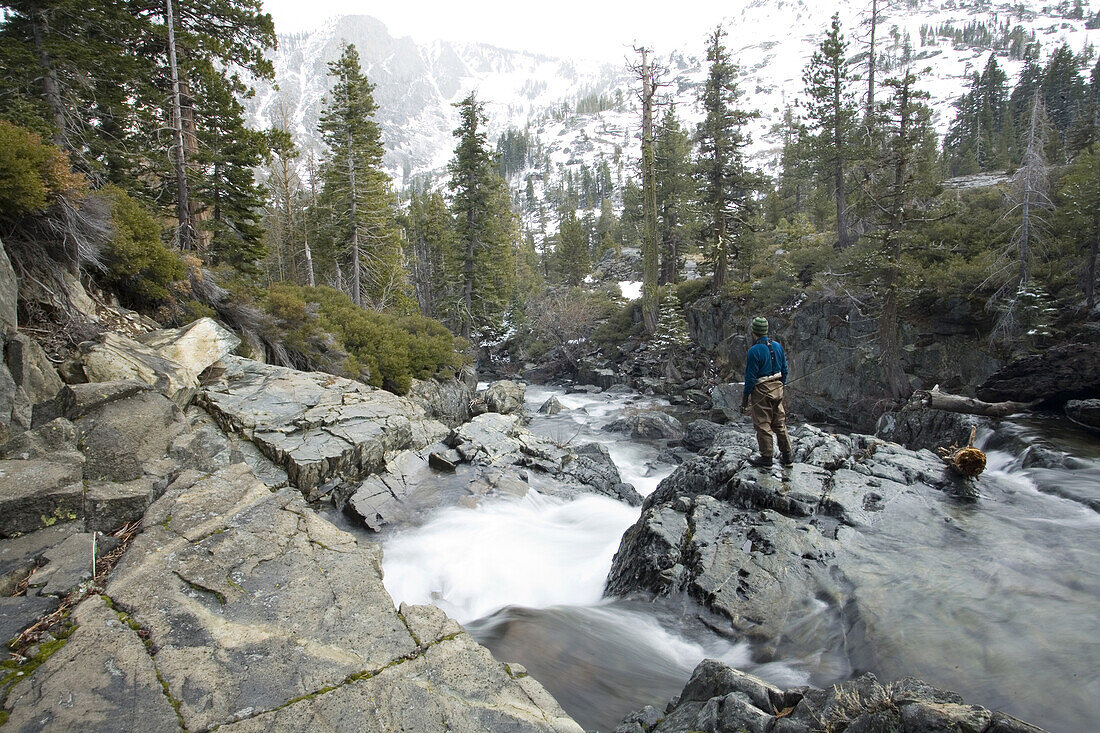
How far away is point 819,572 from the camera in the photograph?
5.80 meters

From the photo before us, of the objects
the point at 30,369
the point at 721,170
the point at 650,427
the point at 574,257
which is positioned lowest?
the point at 650,427

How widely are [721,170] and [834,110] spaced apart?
7407 millimetres

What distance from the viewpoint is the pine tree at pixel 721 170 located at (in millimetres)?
24953

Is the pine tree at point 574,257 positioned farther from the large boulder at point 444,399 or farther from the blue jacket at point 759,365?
the blue jacket at point 759,365

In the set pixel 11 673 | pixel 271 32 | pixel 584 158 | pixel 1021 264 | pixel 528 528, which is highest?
pixel 584 158

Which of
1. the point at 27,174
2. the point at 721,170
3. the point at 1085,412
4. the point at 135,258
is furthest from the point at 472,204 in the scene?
the point at 1085,412

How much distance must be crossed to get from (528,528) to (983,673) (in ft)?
22.8

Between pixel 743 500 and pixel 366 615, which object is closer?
pixel 366 615

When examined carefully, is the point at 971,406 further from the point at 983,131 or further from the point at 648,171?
the point at 983,131

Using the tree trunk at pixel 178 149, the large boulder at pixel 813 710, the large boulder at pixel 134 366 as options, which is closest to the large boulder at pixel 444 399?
the tree trunk at pixel 178 149

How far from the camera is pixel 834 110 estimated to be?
2598 centimetres

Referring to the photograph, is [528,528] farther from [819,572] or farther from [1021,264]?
[1021,264]

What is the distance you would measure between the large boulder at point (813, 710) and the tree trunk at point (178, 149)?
15026 millimetres

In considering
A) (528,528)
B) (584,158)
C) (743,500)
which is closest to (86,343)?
(528,528)
